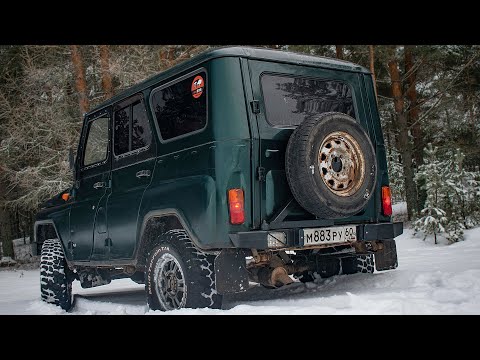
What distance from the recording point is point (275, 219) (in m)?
4.45

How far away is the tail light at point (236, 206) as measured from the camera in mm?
4246

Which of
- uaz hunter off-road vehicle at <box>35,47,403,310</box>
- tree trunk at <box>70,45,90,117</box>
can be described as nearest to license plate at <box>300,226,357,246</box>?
uaz hunter off-road vehicle at <box>35,47,403,310</box>

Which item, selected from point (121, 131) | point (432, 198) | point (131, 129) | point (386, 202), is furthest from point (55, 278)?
point (432, 198)

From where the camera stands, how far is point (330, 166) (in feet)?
14.8

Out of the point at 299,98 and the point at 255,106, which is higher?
the point at 299,98

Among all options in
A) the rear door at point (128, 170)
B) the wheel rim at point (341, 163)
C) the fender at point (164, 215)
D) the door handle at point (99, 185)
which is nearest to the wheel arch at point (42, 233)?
the door handle at point (99, 185)

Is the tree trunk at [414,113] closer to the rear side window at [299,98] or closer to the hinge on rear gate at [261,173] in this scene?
the rear side window at [299,98]

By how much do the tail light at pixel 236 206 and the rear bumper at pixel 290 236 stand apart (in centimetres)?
12

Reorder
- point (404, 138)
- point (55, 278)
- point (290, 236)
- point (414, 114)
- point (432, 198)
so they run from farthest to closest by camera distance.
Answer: point (414, 114) → point (404, 138) → point (432, 198) → point (55, 278) → point (290, 236)

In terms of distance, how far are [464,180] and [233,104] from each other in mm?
9948

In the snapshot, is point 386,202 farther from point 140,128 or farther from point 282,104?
point 140,128

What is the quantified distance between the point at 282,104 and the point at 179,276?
1.79m

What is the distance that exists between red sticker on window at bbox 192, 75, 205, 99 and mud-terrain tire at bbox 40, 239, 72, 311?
122 inches
